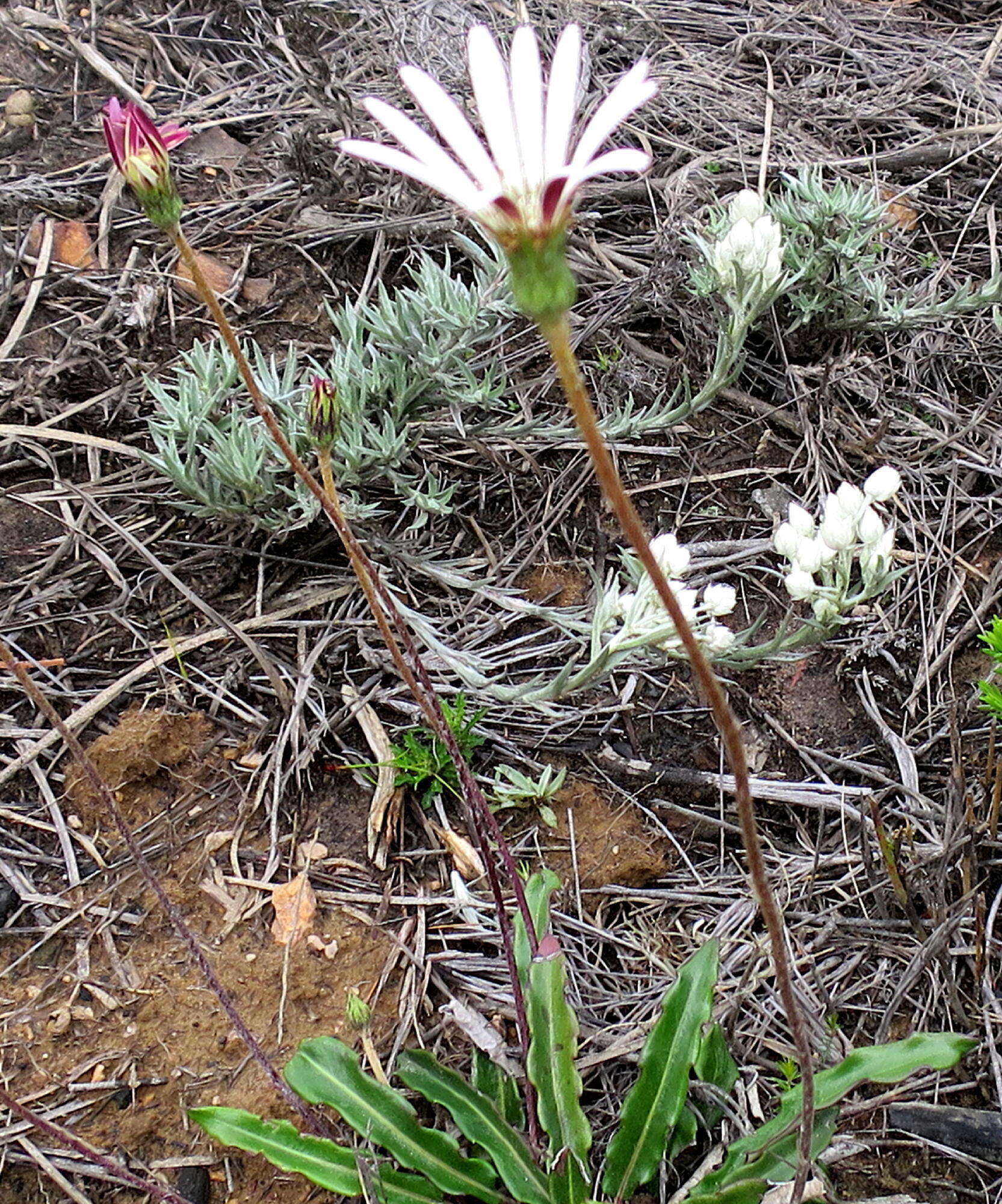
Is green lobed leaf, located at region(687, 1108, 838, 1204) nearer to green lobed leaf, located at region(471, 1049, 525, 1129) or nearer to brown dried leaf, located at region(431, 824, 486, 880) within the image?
green lobed leaf, located at region(471, 1049, 525, 1129)

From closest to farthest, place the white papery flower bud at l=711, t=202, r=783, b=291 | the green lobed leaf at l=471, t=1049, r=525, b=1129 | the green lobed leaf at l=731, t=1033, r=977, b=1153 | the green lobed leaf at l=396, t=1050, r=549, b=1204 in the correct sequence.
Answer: the green lobed leaf at l=731, t=1033, r=977, b=1153 → the green lobed leaf at l=396, t=1050, r=549, b=1204 → the green lobed leaf at l=471, t=1049, r=525, b=1129 → the white papery flower bud at l=711, t=202, r=783, b=291

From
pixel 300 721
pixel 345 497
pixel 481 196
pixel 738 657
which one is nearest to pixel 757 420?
pixel 738 657

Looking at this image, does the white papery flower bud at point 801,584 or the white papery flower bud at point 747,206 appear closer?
the white papery flower bud at point 801,584

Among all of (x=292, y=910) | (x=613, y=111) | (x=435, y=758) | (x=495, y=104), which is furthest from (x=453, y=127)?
(x=292, y=910)

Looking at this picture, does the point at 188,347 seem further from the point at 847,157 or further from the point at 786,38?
the point at 786,38

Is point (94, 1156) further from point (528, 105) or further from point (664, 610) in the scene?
point (528, 105)

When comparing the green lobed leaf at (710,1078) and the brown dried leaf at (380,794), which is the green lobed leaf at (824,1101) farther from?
the brown dried leaf at (380,794)

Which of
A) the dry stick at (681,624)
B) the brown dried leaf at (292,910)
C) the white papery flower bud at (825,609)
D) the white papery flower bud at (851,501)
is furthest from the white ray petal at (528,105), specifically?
the brown dried leaf at (292,910)

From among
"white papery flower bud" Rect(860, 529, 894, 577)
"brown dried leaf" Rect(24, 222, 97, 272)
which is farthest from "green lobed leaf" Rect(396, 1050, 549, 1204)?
"brown dried leaf" Rect(24, 222, 97, 272)
